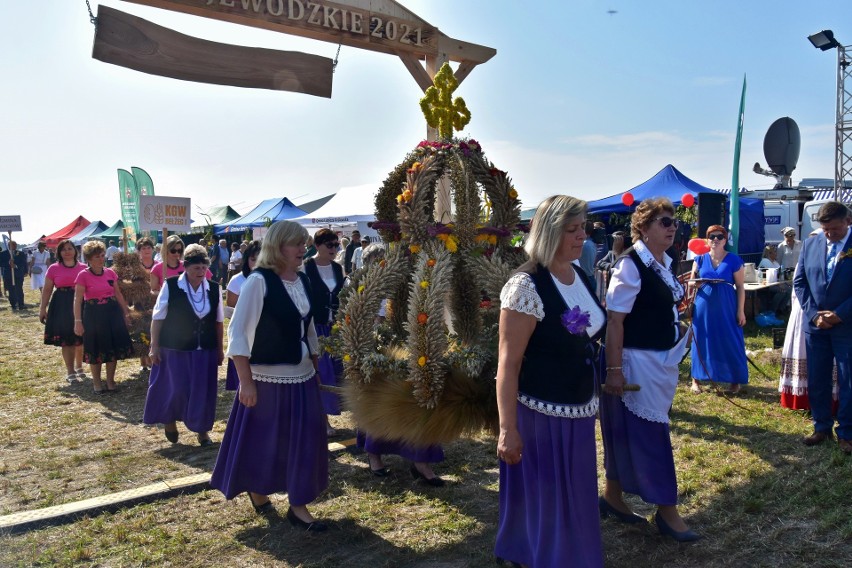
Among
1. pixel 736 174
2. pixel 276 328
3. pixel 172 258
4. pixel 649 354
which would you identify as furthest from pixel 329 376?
pixel 736 174

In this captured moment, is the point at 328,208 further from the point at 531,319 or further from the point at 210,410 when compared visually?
the point at 531,319

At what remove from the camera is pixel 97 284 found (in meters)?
8.30

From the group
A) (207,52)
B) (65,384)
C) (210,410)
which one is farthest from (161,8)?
(65,384)

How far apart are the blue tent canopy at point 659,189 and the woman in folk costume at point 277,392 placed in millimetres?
11621

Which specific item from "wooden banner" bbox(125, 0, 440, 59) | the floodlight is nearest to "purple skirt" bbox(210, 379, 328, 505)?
"wooden banner" bbox(125, 0, 440, 59)

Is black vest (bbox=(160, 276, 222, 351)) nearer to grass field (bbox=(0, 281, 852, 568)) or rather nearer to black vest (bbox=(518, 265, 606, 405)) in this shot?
grass field (bbox=(0, 281, 852, 568))

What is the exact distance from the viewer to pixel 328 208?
20.8 m

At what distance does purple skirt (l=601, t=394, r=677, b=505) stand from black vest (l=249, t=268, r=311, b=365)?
1.97 m

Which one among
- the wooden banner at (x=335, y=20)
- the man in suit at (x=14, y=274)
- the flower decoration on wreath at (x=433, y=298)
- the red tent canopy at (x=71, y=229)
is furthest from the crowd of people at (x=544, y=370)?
the red tent canopy at (x=71, y=229)

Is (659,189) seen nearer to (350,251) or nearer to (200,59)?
(350,251)

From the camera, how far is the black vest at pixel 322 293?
5680 mm

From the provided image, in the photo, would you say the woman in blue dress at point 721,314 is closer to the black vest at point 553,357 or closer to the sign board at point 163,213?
the black vest at point 553,357

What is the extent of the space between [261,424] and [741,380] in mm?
5471

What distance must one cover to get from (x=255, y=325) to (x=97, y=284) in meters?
5.35
